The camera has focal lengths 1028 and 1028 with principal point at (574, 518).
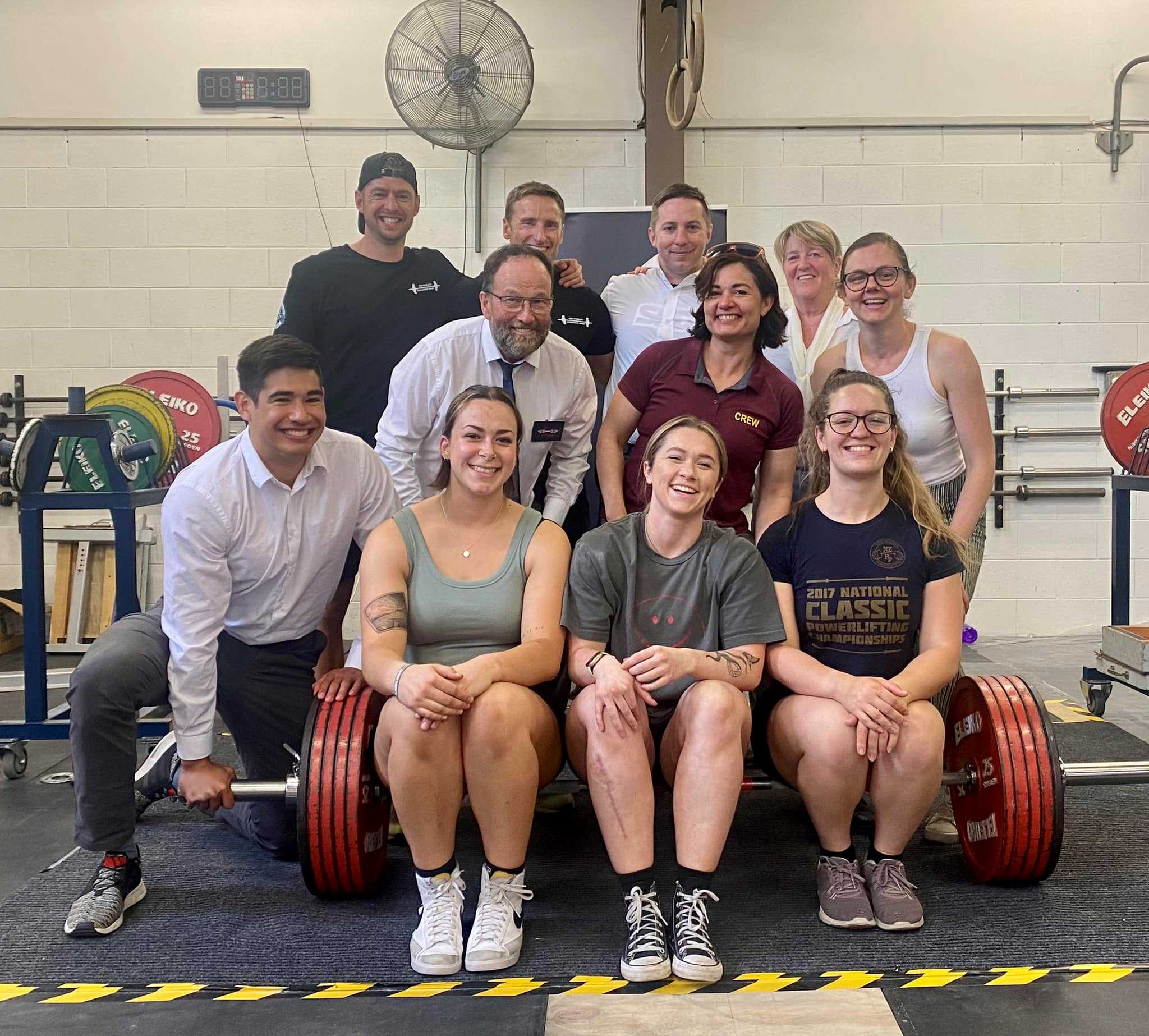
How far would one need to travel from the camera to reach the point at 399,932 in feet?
6.98

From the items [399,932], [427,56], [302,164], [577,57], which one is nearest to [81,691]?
[399,932]

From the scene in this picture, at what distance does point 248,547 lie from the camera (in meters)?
2.31

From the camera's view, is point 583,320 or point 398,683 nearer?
point 398,683

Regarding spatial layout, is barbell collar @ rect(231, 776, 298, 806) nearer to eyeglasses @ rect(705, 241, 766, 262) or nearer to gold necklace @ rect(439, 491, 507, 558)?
gold necklace @ rect(439, 491, 507, 558)

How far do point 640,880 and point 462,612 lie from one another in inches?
25.5

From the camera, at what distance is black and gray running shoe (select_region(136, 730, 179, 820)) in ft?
8.93

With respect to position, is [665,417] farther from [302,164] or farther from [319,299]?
[302,164]

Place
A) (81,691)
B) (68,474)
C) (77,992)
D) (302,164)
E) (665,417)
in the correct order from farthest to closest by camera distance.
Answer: (302,164) < (68,474) < (665,417) < (81,691) < (77,992)

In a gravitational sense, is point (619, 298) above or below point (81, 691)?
above

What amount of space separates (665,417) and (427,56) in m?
2.77

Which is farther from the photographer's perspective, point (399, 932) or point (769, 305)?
point (769, 305)

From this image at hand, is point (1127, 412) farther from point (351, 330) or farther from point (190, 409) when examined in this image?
point (190, 409)

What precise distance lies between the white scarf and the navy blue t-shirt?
991 mm

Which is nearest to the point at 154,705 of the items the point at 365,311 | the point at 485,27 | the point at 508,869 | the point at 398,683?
the point at 398,683
